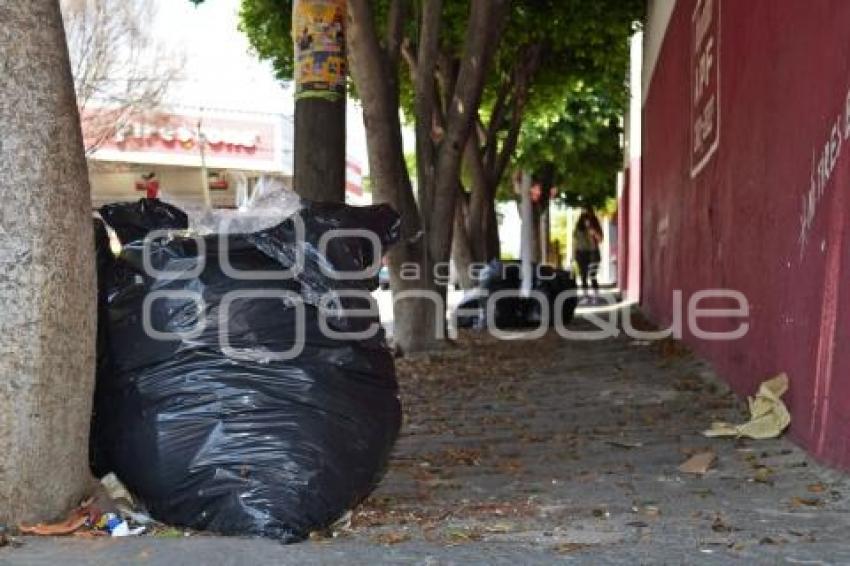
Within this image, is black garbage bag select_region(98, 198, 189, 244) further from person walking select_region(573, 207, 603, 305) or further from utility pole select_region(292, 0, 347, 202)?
person walking select_region(573, 207, 603, 305)

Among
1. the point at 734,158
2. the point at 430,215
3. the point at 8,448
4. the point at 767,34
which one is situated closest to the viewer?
the point at 8,448

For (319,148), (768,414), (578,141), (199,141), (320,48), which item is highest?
(199,141)

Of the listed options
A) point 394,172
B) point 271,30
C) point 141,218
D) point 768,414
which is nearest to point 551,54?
point 271,30

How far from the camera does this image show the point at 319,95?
695 centimetres

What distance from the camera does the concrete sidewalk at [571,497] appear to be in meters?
3.57

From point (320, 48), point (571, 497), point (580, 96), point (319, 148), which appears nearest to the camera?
point (571, 497)

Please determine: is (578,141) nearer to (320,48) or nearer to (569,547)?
(320,48)

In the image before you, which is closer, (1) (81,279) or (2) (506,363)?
(1) (81,279)

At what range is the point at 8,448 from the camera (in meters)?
3.55

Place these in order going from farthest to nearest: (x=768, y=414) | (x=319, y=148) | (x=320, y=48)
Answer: (x=319, y=148), (x=320, y=48), (x=768, y=414)

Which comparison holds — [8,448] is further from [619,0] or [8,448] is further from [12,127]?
[619,0]

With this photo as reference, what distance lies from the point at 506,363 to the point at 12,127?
268 inches

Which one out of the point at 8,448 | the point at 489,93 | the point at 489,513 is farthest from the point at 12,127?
the point at 489,93

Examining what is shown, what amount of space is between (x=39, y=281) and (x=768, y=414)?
12.4ft
